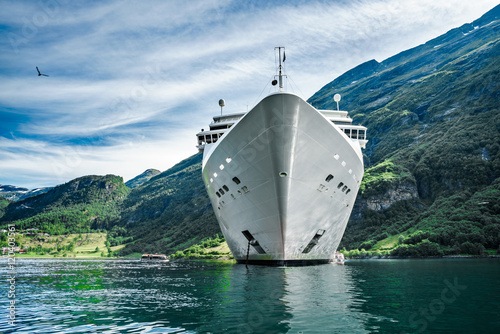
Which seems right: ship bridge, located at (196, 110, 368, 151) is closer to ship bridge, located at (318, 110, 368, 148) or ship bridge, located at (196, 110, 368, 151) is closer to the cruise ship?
ship bridge, located at (318, 110, 368, 148)

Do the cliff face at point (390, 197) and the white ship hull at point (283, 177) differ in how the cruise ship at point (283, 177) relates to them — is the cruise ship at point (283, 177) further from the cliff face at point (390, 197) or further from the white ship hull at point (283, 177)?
the cliff face at point (390, 197)

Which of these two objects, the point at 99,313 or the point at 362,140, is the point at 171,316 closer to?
the point at 99,313

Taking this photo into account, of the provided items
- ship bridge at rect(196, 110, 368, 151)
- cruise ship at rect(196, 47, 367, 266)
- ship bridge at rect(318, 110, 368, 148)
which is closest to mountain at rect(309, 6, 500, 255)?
ship bridge at rect(318, 110, 368, 148)

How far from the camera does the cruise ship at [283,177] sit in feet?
71.9

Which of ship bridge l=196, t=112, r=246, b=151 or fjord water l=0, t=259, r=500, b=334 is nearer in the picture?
fjord water l=0, t=259, r=500, b=334

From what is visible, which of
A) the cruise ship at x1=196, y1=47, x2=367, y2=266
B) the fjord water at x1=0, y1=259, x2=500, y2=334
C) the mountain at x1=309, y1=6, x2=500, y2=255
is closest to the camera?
the fjord water at x1=0, y1=259, x2=500, y2=334

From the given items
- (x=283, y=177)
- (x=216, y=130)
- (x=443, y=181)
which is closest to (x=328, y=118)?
(x=216, y=130)

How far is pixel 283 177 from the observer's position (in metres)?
22.9

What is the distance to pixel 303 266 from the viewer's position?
27797mm

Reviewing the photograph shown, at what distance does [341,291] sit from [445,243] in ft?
265

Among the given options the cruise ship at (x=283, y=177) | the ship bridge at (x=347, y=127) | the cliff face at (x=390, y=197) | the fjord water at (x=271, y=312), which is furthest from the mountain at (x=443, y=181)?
the fjord water at (x=271, y=312)

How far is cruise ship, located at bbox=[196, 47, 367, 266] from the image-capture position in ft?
71.9

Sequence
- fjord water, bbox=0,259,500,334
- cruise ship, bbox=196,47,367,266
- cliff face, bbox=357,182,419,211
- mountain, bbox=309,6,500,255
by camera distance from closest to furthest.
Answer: fjord water, bbox=0,259,500,334 < cruise ship, bbox=196,47,367,266 < mountain, bbox=309,6,500,255 < cliff face, bbox=357,182,419,211

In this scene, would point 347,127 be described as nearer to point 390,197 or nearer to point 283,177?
point 283,177
